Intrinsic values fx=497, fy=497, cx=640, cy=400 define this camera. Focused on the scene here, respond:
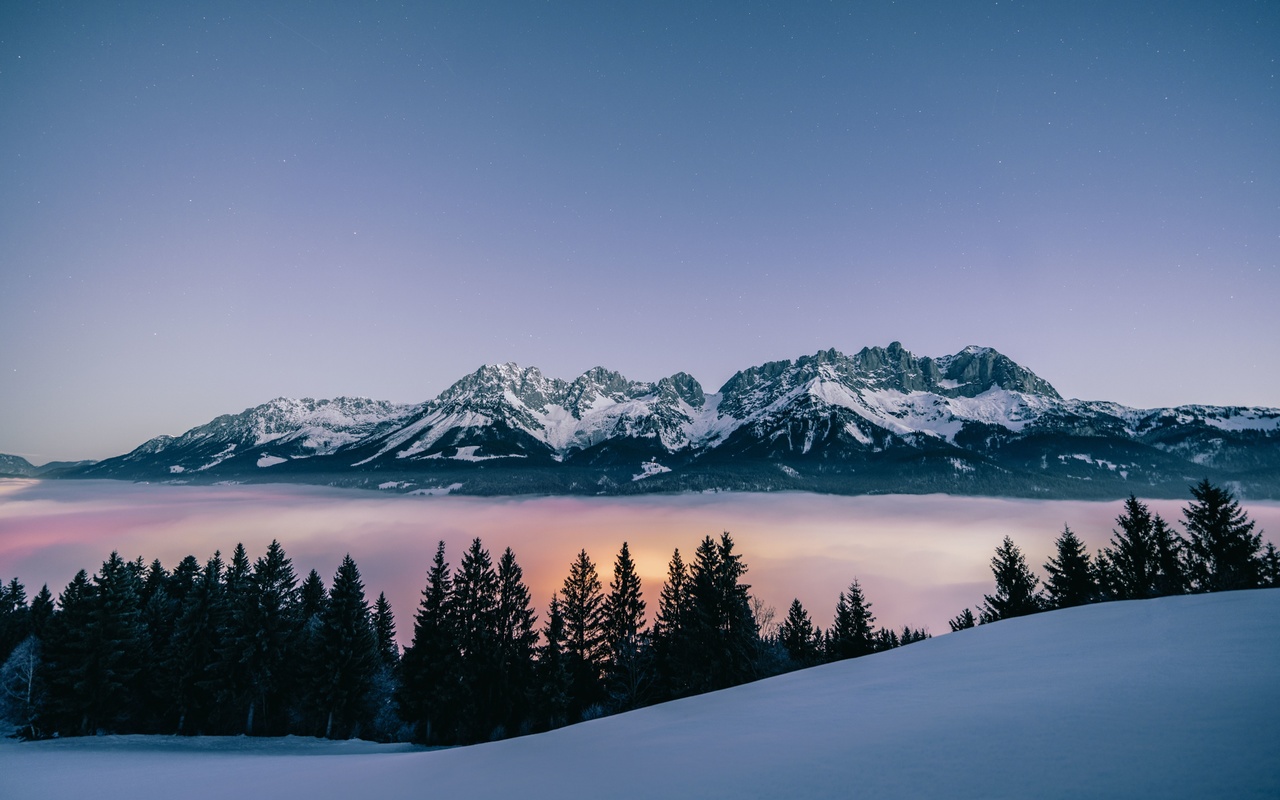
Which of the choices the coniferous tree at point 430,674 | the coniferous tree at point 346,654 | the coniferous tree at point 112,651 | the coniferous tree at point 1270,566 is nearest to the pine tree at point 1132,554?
the coniferous tree at point 1270,566

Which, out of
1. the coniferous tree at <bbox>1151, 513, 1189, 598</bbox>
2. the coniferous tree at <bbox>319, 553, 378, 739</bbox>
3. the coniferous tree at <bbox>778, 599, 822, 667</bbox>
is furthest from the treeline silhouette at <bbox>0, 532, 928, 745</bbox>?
the coniferous tree at <bbox>1151, 513, 1189, 598</bbox>

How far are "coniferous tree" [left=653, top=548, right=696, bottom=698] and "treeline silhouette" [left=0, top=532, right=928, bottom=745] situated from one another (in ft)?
0.79

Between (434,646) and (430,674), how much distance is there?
2062mm

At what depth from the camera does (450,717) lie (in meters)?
40.3

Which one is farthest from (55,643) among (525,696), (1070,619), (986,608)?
(986,608)

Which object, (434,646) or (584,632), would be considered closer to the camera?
(434,646)

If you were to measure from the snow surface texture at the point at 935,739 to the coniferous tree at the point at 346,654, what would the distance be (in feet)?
84.8

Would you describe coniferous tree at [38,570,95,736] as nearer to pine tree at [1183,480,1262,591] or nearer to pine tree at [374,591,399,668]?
pine tree at [374,591,399,668]

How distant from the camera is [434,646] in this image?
4172 centimetres

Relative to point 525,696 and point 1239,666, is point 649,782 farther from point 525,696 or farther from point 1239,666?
point 525,696

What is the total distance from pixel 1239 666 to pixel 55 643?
6604cm

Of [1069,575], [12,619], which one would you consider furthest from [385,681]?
[1069,575]

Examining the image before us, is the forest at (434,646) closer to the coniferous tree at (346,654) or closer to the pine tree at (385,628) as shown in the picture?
the coniferous tree at (346,654)

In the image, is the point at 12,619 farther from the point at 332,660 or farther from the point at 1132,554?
the point at 1132,554
